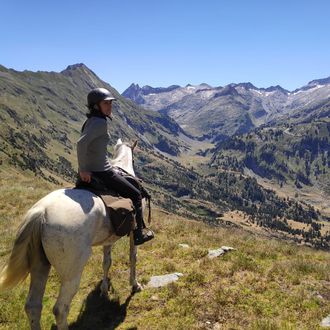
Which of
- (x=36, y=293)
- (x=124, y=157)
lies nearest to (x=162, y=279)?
(x=124, y=157)

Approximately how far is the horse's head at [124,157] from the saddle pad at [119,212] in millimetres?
2893

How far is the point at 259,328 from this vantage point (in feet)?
31.8

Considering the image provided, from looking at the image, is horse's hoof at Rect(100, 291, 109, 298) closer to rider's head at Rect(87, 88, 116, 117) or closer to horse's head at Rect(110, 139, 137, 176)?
horse's head at Rect(110, 139, 137, 176)

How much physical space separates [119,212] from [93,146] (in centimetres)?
188

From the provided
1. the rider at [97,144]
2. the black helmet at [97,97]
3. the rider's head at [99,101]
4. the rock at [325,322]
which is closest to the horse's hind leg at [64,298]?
the rider at [97,144]

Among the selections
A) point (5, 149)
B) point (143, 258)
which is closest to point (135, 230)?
point (143, 258)

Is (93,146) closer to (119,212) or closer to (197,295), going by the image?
(119,212)

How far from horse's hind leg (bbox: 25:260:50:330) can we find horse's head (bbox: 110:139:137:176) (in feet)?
17.4

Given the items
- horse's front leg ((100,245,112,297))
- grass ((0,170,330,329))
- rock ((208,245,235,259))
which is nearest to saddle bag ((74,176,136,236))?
horse's front leg ((100,245,112,297))

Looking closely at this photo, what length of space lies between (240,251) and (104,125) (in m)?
8.70

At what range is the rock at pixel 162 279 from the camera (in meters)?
13.0

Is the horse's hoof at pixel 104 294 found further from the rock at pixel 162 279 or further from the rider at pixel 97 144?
the rider at pixel 97 144

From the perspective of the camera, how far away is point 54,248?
8828 millimetres

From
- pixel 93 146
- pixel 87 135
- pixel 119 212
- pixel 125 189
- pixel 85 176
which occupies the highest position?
pixel 87 135
